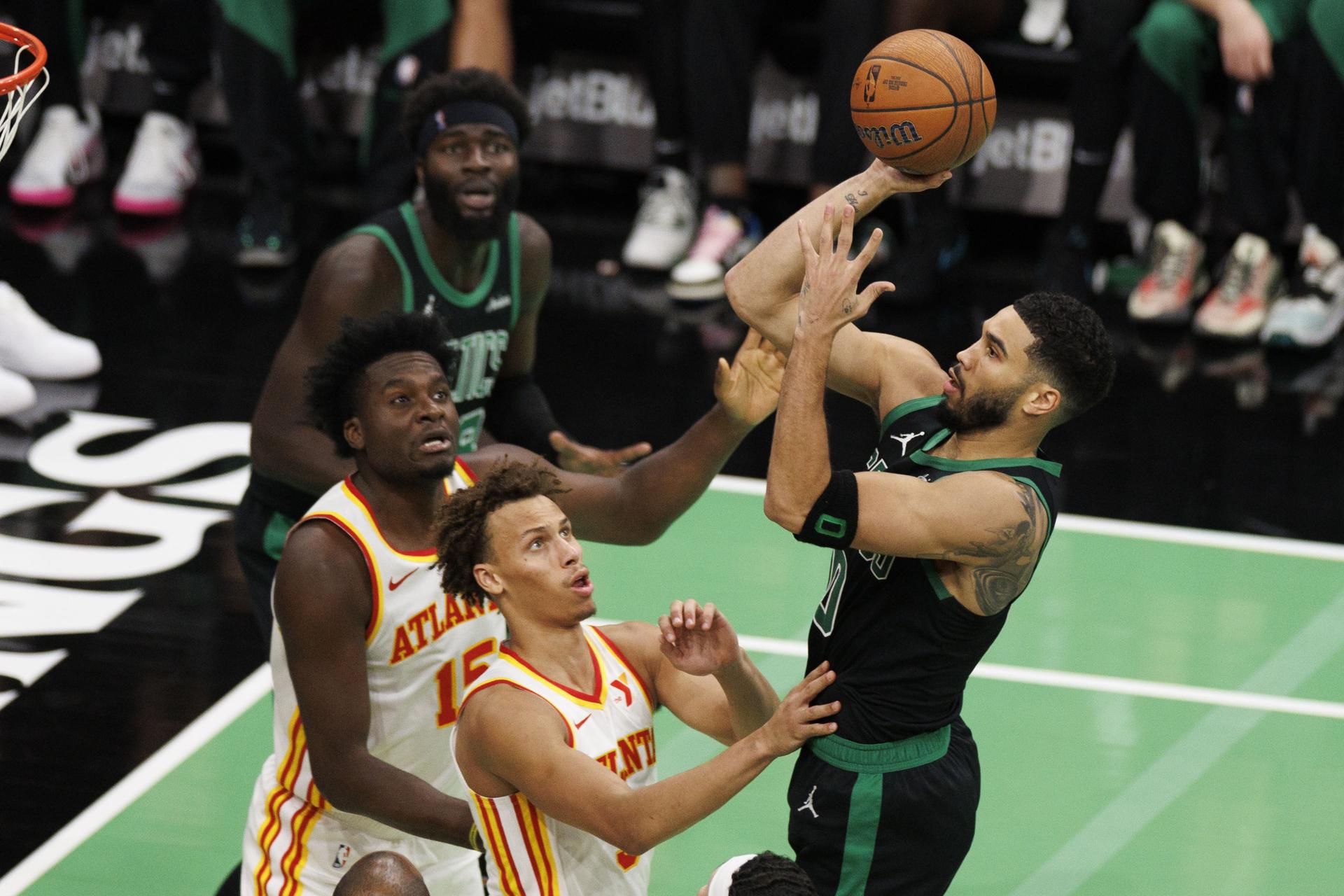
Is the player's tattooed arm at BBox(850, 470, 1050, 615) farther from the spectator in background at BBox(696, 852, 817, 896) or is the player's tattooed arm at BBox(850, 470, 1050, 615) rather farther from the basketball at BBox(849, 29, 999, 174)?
the basketball at BBox(849, 29, 999, 174)

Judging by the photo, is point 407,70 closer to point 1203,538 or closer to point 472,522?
point 1203,538

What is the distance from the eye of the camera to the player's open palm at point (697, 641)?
3.40 metres

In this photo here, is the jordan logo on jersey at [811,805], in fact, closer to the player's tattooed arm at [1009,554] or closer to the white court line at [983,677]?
the player's tattooed arm at [1009,554]

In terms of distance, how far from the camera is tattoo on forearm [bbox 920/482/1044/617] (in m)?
3.44

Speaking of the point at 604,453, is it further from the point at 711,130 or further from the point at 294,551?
the point at 711,130

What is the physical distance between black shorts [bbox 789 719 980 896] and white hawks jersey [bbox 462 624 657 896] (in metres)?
0.36

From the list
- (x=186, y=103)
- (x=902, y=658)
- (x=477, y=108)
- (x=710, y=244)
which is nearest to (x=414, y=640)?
(x=902, y=658)

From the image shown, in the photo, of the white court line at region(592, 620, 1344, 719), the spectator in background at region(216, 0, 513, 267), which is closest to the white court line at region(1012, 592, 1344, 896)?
the white court line at region(592, 620, 1344, 719)

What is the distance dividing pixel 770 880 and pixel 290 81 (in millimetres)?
7284

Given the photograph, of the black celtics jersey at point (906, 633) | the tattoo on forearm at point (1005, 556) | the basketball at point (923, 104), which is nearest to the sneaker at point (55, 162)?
the basketball at point (923, 104)

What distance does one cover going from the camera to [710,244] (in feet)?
30.3

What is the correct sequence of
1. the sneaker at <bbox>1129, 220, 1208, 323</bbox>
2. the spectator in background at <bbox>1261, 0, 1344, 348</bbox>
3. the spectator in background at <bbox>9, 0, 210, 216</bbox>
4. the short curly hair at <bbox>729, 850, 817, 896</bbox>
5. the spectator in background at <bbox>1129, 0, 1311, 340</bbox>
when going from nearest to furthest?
the short curly hair at <bbox>729, 850, 817, 896</bbox> → the spectator in background at <bbox>1261, 0, 1344, 348</bbox> → the spectator in background at <bbox>1129, 0, 1311, 340</bbox> → the sneaker at <bbox>1129, 220, 1208, 323</bbox> → the spectator in background at <bbox>9, 0, 210, 216</bbox>

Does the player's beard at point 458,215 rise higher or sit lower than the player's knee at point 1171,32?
lower

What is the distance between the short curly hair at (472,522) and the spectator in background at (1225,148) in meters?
5.93
